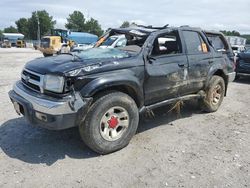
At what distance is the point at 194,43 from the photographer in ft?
18.0

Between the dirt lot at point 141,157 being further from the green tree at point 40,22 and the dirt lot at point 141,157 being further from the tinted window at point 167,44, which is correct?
the green tree at point 40,22

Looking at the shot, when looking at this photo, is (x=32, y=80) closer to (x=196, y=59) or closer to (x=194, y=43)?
(x=196, y=59)

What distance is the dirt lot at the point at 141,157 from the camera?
3.40 meters

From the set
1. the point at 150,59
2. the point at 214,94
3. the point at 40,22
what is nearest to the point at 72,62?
the point at 150,59

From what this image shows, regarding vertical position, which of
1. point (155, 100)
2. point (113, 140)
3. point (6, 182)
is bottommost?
point (6, 182)

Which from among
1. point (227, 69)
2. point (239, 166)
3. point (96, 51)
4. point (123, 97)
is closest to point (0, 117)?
point (96, 51)

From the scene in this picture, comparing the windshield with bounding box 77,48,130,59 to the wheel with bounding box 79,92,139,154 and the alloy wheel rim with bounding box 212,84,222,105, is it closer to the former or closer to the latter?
the wheel with bounding box 79,92,139,154

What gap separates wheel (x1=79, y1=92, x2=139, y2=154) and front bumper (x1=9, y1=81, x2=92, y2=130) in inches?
7.1

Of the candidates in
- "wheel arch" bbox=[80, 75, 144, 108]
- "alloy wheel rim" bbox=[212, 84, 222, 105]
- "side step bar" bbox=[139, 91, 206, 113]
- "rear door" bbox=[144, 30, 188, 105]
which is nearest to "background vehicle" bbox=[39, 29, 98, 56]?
"alloy wheel rim" bbox=[212, 84, 222, 105]

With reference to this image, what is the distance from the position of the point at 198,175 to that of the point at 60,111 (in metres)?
1.92

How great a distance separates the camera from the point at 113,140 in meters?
4.10

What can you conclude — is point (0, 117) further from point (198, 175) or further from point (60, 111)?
point (198, 175)

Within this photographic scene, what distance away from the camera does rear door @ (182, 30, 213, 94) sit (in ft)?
17.3

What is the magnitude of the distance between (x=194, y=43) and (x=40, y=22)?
307 ft
